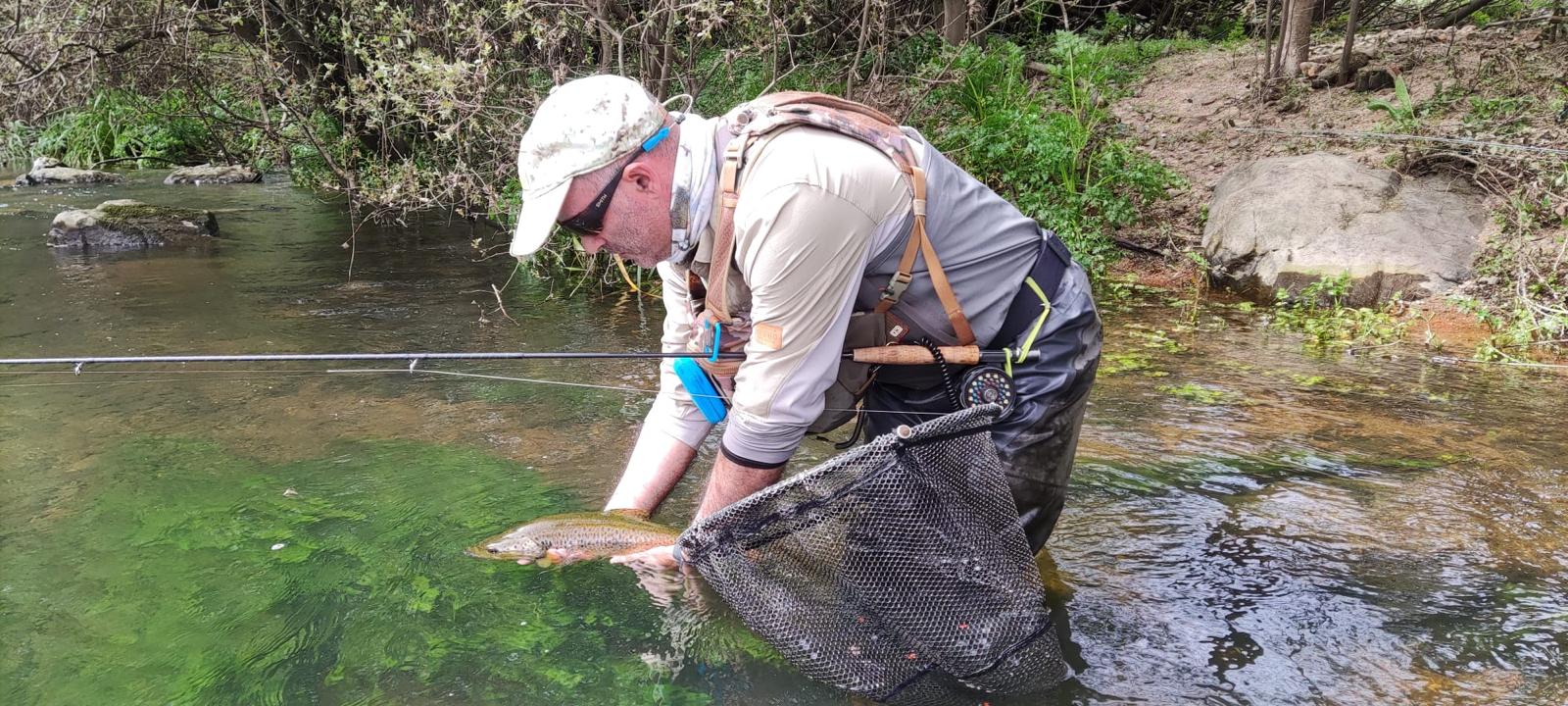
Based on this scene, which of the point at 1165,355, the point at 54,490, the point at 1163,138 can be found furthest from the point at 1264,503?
the point at 1163,138

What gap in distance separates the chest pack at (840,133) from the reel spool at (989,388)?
0.38 feet

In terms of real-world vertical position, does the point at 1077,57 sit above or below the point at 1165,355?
above

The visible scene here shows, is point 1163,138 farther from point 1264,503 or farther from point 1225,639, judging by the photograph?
point 1225,639

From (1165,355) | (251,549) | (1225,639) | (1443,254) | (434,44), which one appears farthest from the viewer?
(434,44)

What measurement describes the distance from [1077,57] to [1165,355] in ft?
13.5

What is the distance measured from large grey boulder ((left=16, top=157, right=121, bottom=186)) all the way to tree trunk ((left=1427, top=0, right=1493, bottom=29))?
18539 mm

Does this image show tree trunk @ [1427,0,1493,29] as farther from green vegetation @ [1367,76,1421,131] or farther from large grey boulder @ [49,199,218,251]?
large grey boulder @ [49,199,218,251]

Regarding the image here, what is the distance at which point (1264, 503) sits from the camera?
3.97m

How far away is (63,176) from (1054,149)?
1619 centimetres

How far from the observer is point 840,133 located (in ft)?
7.45

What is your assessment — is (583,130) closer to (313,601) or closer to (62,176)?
(313,601)

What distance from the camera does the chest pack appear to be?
2.26 metres

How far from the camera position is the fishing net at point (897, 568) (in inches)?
90.2

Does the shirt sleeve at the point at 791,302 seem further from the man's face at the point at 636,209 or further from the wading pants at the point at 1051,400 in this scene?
the wading pants at the point at 1051,400
